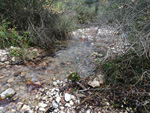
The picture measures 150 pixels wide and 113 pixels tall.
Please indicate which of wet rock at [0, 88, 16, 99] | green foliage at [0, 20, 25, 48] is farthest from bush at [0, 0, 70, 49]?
wet rock at [0, 88, 16, 99]

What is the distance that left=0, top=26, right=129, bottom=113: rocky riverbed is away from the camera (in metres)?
1.73

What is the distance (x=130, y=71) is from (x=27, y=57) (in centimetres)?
Result: 260

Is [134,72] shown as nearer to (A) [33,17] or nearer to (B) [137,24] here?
(B) [137,24]

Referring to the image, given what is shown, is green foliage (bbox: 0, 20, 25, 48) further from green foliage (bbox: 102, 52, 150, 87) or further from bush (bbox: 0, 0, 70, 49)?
green foliage (bbox: 102, 52, 150, 87)

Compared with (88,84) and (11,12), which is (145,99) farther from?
(11,12)

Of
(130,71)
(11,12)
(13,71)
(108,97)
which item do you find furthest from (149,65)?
(11,12)

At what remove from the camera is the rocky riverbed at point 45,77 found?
1.73 m

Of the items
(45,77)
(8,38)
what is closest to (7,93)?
(45,77)

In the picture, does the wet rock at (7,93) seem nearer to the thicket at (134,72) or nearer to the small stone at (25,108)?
the small stone at (25,108)

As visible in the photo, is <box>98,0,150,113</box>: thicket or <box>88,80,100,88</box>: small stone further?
<box>88,80,100,88</box>: small stone

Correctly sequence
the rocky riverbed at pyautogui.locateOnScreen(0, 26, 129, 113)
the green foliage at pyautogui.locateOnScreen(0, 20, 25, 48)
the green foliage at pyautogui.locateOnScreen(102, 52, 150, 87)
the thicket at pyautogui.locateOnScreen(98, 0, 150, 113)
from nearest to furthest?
the thicket at pyautogui.locateOnScreen(98, 0, 150, 113), the rocky riverbed at pyautogui.locateOnScreen(0, 26, 129, 113), the green foliage at pyautogui.locateOnScreen(102, 52, 150, 87), the green foliage at pyautogui.locateOnScreen(0, 20, 25, 48)

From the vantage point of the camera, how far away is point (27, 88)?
6.95ft

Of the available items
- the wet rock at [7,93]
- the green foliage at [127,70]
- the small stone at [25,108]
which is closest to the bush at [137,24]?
the green foliage at [127,70]

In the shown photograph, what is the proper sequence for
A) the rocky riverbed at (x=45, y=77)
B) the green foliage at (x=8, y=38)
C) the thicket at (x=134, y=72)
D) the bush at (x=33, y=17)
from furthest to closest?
1. the bush at (x=33, y=17)
2. the green foliage at (x=8, y=38)
3. the rocky riverbed at (x=45, y=77)
4. the thicket at (x=134, y=72)
